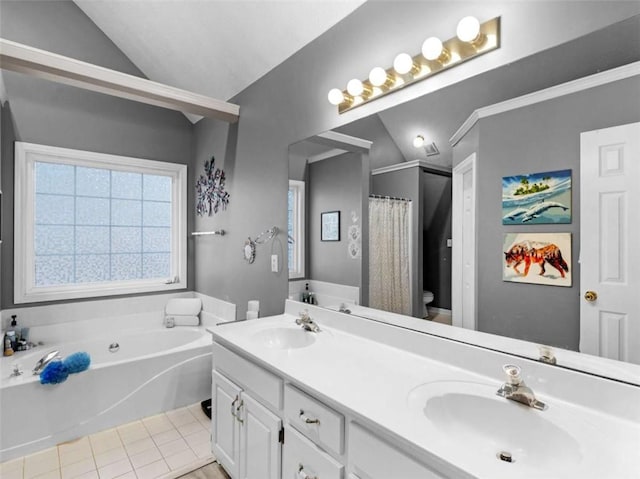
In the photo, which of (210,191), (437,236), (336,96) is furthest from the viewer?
(210,191)

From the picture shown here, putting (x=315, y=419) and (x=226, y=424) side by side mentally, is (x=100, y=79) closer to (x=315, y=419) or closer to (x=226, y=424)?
(x=226, y=424)

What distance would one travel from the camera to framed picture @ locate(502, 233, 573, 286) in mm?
1107

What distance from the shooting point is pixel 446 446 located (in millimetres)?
833

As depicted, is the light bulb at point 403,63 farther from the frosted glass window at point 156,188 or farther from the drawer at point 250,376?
the frosted glass window at point 156,188

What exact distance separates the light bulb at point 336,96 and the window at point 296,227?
56cm

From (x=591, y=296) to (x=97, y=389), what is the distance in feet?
9.15

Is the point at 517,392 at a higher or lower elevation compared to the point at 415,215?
lower

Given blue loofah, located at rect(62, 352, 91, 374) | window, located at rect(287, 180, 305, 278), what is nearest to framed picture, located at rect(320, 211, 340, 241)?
window, located at rect(287, 180, 305, 278)

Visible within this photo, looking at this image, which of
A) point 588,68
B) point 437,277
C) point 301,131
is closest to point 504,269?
point 437,277

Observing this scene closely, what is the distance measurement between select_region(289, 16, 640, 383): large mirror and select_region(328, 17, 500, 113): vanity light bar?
0.33 ft

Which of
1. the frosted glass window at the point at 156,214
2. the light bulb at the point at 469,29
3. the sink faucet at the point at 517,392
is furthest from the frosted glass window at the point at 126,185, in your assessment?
the sink faucet at the point at 517,392

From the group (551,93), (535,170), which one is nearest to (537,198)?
(535,170)

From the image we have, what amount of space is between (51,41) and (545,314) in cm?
399

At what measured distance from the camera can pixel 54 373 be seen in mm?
2195
